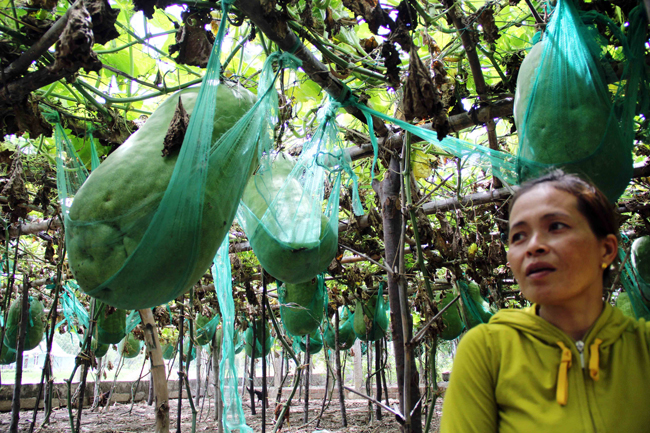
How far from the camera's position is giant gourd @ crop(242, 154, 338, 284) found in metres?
2.39

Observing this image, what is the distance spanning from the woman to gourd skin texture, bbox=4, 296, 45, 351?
6.64 m

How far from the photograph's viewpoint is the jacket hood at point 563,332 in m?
0.95

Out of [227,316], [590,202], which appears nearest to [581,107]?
[590,202]

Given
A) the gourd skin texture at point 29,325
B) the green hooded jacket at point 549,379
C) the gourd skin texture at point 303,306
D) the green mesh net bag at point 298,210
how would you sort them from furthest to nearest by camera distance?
the gourd skin texture at point 29,325 → the gourd skin texture at point 303,306 → the green mesh net bag at point 298,210 → the green hooded jacket at point 549,379

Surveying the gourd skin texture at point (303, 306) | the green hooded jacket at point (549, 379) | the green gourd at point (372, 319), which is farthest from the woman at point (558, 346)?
the green gourd at point (372, 319)

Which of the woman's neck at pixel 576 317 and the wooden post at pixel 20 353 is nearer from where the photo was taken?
the woman's neck at pixel 576 317

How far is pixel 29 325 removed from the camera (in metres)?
6.27

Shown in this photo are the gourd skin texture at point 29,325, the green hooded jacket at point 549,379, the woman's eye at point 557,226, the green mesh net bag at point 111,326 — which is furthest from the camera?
the gourd skin texture at point 29,325

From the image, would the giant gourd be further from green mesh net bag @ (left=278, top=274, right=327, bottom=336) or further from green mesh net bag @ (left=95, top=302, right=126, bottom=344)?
green mesh net bag @ (left=95, top=302, right=126, bottom=344)

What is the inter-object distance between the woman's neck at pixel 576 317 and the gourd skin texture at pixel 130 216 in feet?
3.33

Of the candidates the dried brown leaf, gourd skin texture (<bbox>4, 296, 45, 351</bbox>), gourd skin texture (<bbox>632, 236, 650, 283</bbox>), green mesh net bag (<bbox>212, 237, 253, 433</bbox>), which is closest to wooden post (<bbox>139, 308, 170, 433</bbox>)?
green mesh net bag (<bbox>212, 237, 253, 433</bbox>)

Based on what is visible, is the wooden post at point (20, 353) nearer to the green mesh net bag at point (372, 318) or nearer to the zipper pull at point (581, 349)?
the zipper pull at point (581, 349)

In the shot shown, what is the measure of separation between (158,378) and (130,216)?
183 centimetres

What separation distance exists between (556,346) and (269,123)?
133 centimetres
